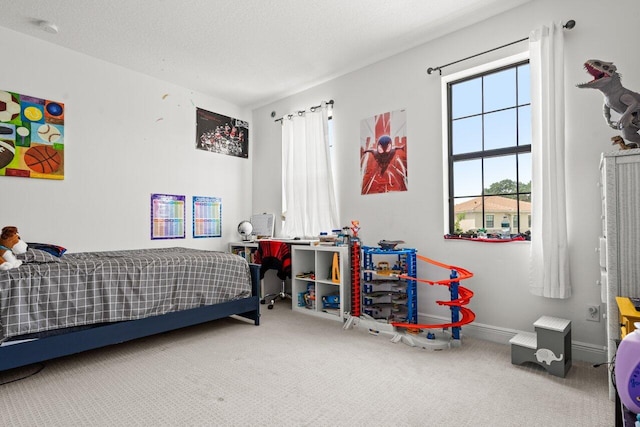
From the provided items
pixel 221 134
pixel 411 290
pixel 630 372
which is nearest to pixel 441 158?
pixel 411 290

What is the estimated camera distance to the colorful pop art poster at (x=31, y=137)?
9.74 feet

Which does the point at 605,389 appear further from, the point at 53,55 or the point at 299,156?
the point at 53,55

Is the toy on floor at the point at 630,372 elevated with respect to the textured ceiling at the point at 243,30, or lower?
lower

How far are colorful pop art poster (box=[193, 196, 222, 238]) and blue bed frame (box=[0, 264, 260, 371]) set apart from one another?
1470 mm

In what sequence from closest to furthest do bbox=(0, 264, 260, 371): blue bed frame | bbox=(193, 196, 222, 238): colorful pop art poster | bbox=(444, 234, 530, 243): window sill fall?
bbox=(0, 264, 260, 371): blue bed frame, bbox=(444, 234, 530, 243): window sill, bbox=(193, 196, 222, 238): colorful pop art poster

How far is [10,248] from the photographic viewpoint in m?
2.21

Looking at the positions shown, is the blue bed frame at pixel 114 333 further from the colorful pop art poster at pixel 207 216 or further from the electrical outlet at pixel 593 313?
the electrical outlet at pixel 593 313

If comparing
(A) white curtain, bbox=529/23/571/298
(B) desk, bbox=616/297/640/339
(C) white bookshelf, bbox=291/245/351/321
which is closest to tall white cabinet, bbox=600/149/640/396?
(B) desk, bbox=616/297/640/339

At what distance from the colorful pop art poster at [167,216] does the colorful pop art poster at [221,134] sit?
2.60ft

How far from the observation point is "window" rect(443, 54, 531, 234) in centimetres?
276

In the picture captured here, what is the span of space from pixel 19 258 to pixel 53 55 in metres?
2.13

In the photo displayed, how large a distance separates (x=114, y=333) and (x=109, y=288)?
32cm

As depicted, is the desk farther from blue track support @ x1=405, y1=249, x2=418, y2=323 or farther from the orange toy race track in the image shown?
blue track support @ x1=405, y1=249, x2=418, y2=323

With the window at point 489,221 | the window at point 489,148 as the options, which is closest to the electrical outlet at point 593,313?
the window at point 489,148
